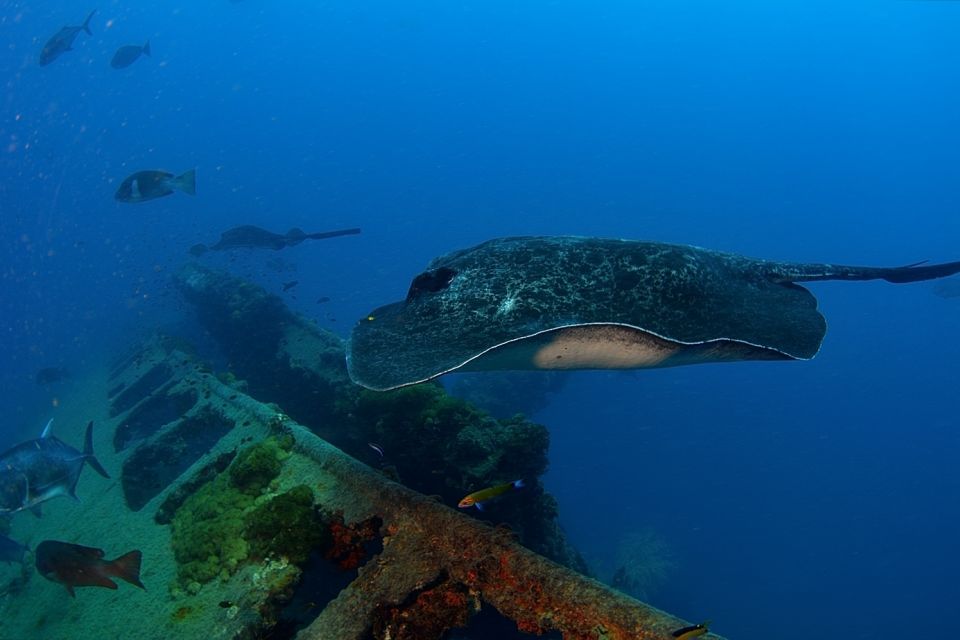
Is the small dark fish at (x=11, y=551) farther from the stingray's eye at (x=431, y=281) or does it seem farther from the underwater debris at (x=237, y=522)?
the stingray's eye at (x=431, y=281)

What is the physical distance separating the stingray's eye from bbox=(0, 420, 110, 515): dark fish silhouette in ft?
18.3

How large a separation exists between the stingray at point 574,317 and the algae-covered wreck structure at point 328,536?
4.39 feet

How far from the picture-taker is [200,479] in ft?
19.3

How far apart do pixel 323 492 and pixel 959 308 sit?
3717 inches

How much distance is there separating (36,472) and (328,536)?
4950 millimetres

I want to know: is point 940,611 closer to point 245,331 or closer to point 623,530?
point 623,530

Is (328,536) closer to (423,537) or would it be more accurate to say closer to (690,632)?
(423,537)

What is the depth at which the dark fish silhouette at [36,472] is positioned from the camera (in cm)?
590

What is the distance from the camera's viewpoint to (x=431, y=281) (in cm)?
424

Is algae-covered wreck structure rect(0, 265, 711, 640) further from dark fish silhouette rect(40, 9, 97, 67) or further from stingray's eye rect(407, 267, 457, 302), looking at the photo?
dark fish silhouette rect(40, 9, 97, 67)

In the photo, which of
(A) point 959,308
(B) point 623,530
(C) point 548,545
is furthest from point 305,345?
(A) point 959,308

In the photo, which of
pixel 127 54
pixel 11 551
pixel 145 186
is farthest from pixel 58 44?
pixel 11 551

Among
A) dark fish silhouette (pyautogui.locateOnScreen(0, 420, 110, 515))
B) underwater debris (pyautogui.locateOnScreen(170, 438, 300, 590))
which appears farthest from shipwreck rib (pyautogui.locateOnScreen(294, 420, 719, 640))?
dark fish silhouette (pyautogui.locateOnScreen(0, 420, 110, 515))

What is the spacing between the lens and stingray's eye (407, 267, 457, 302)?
4219 millimetres
